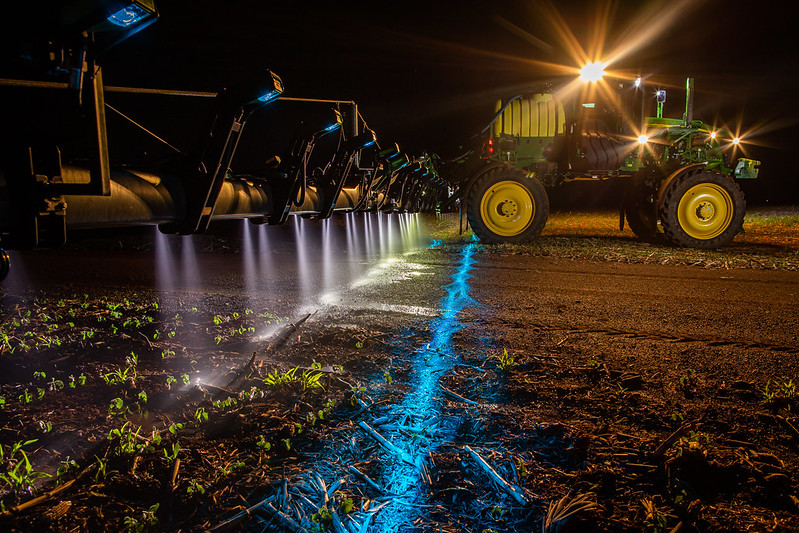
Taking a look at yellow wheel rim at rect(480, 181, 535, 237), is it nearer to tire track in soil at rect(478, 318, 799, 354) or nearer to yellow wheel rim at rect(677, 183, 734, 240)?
yellow wheel rim at rect(677, 183, 734, 240)

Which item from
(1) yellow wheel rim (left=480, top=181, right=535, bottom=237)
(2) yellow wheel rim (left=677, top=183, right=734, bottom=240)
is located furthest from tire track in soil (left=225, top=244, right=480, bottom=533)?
(2) yellow wheel rim (left=677, top=183, right=734, bottom=240)

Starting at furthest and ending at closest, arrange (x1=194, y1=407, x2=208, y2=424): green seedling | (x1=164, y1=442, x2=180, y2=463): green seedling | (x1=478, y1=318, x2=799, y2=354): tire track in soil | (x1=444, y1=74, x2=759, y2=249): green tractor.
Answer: (x1=444, y1=74, x2=759, y2=249): green tractor
(x1=478, y1=318, x2=799, y2=354): tire track in soil
(x1=194, y1=407, x2=208, y2=424): green seedling
(x1=164, y1=442, x2=180, y2=463): green seedling

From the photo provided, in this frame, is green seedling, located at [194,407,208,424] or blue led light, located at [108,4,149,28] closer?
blue led light, located at [108,4,149,28]

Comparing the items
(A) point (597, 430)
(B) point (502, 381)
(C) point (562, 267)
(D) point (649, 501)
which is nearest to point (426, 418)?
(B) point (502, 381)

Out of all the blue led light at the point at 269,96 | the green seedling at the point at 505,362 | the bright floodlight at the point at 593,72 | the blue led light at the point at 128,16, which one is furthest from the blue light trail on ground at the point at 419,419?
the bright floodlight at the point at 593,72

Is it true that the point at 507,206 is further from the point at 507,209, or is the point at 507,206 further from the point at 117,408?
the point at 117,408

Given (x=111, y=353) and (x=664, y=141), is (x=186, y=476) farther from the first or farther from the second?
(x=664, y=141)

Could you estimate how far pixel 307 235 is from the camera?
11.6 metres

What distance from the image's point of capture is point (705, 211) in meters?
8.91

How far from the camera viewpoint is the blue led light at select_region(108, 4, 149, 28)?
A: 189 cm

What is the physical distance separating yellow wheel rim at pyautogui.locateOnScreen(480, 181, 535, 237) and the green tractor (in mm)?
20

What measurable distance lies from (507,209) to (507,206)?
0.20 feet

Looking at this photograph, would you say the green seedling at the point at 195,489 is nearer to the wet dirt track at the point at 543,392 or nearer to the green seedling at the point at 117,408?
the wet dirt track at the point at 543,392

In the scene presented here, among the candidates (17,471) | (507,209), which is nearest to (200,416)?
(17,471)
